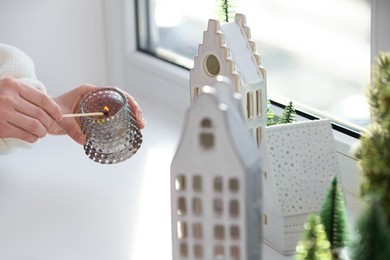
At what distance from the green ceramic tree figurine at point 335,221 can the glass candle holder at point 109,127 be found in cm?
42

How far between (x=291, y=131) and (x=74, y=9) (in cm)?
78

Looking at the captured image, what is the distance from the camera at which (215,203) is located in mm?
970

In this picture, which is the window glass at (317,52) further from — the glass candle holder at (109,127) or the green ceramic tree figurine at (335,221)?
the green ceramic tree figurine at (335,221)

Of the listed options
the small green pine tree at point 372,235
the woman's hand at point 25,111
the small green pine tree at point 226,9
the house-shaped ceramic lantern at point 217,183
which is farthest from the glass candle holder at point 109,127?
the small green pine tree at point 372,235

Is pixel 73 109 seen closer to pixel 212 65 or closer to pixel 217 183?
pixel 212 65

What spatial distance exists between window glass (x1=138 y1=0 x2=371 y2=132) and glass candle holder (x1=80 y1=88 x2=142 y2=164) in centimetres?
21

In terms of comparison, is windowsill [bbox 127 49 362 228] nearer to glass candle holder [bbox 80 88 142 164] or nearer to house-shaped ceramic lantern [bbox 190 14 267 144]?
glass candle holder [bbox 80 88 142 164]

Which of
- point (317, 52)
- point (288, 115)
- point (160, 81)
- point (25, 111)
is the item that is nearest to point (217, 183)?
point (288, 115)

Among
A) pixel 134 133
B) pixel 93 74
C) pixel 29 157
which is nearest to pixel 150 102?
pixel 93 74

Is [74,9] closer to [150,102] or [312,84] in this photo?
[150,102]

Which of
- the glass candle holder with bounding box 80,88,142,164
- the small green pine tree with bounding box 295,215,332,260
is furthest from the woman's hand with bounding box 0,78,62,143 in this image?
the small green pine tree with bounding box 295,215,332,260

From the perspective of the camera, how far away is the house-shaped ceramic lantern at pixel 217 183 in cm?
93

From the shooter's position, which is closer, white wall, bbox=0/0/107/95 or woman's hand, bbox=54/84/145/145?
woman's hand, bbox=54/84/145/145

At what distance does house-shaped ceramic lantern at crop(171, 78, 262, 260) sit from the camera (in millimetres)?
934
